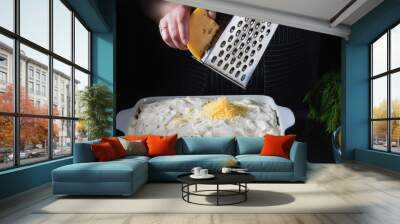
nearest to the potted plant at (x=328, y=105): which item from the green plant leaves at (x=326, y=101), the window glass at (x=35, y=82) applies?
the green plant leaves at (x=326, y=101)

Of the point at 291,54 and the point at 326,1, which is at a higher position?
the point at 326,1

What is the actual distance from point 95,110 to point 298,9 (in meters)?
4.30

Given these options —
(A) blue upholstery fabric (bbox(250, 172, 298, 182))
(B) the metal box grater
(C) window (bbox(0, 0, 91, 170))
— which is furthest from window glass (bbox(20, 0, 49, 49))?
(A) blue upholstery fabric (bbox(250, 172, 298, 182))

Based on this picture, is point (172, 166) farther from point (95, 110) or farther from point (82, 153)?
point (95, 110)

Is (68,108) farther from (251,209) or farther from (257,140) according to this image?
(251,209)

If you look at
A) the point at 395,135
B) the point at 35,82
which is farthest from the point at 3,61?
the point at 395,135

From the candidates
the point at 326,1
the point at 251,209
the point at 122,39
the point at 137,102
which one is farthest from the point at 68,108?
the point at 326,1

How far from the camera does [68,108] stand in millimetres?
6969

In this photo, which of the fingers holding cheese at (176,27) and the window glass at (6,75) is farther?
the fingers holding cheese at (176,27)

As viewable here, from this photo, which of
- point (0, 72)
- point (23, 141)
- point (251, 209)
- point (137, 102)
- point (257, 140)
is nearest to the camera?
point (251, 209)

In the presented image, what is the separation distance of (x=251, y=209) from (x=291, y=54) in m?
5.09

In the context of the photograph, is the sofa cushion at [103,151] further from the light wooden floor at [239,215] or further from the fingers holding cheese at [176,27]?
the fingers holding cheese at [176,27]

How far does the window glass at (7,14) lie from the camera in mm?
4672

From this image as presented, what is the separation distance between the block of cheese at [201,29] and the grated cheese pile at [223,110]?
43.4 inches
